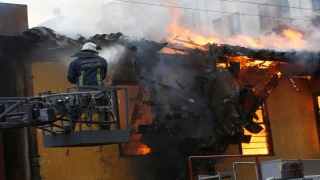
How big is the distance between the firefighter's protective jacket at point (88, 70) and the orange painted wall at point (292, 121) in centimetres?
871

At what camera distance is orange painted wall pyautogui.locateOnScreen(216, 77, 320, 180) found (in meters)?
18.3

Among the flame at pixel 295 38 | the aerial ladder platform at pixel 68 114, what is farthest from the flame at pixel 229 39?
the aerial ladder platform at pixel 68 114

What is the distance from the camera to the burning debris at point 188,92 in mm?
14992

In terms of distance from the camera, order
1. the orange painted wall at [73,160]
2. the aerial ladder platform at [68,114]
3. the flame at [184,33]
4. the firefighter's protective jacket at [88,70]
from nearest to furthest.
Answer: the aerial ladder platform at [68,114]
the firefighter's protective jacket at [88,70]
the orange painted wall at [73,160]
the flame at [184,33]

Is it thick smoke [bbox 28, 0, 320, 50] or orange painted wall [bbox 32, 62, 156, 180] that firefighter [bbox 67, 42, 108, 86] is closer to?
orange painted wall [bbox 32, 62, 156, 180]

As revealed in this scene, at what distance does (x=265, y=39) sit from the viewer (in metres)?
20.5

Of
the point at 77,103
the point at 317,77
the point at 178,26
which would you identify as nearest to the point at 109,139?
the point at 77,103

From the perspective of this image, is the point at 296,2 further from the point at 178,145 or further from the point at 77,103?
the point at 77,103

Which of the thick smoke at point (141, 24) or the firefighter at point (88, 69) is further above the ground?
the thick smoke at point (141, 24)

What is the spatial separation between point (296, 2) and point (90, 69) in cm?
2009

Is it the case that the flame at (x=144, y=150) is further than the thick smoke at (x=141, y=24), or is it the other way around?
the thick smoke at (x=141, y=24)

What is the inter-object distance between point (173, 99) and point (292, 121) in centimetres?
507

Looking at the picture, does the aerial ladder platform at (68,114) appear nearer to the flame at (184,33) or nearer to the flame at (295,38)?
the flame at (184,33)

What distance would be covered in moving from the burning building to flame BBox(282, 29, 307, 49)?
227 cm
